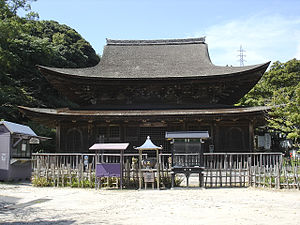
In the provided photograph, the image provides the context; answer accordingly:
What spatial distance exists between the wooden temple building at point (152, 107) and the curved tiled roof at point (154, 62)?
0.24 feet

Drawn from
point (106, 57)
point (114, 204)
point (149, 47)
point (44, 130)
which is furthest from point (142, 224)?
point (44, 130)

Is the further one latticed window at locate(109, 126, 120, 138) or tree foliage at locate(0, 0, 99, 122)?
tree foliage at locate(0, 0, 99, 122)

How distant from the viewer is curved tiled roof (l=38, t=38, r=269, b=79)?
2056 centimetres

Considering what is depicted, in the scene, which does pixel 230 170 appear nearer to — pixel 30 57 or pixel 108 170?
pixel 108 170

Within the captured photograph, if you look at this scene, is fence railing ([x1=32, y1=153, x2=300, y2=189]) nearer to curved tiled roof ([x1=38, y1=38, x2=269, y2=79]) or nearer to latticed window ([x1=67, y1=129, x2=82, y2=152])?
latticed window ([x1=67, y1=129, x2=82, y2=152])

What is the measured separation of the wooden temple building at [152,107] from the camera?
1898cm

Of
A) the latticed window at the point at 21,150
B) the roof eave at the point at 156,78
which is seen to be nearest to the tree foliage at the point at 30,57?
the roof eave at the point at 156,78

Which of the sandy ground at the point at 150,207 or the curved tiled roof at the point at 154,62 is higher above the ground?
the curved tiled roof at the point at 154,62

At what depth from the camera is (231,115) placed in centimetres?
1833

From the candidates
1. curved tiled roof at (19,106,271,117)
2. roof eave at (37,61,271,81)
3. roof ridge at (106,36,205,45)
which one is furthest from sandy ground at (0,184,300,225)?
roof ridge at (106,36,205,45)

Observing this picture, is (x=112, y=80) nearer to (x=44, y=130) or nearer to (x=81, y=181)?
(x=81, y=181)

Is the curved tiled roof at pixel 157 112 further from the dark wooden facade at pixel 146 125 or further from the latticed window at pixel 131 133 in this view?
the latticed window at pixel 131 133

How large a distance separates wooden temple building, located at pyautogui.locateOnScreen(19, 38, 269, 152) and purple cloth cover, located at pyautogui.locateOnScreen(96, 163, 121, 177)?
5828mm

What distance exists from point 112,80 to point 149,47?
8234 millimetres
